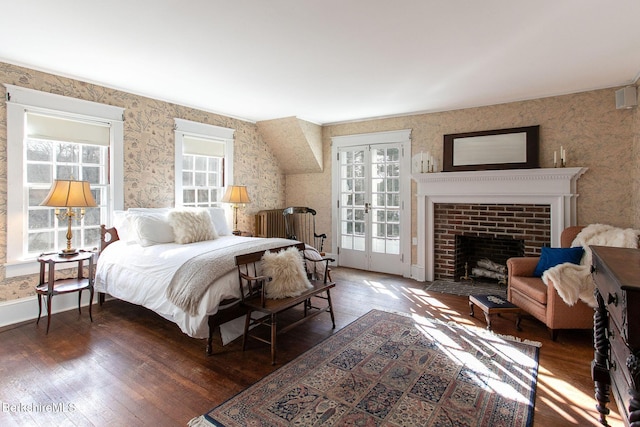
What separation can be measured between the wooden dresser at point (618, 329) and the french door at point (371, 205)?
3.41 m

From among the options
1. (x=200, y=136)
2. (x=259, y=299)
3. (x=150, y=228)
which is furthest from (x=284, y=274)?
(x=200, y=136)

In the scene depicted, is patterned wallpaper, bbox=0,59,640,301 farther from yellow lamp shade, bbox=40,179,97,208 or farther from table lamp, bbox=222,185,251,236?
table lamp, bbox=222,185,251,236

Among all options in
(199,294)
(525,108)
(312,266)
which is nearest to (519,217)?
(525,108)

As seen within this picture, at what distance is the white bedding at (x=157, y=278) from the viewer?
2.69m

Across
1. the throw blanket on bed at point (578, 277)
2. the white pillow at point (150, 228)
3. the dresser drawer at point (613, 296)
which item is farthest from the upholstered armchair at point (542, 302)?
the white pillow at point (150, 228)

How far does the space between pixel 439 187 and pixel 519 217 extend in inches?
42.5

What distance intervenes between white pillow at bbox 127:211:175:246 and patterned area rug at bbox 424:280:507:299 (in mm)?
3334

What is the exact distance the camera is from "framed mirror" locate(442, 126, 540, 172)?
4289mm

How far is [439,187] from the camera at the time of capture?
489cm

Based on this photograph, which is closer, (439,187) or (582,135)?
(582,135)

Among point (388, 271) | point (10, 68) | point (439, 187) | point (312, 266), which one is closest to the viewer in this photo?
point (10, 68)

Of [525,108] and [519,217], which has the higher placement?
[525,108]

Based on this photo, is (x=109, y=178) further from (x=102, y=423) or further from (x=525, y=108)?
(x=525, y=108)

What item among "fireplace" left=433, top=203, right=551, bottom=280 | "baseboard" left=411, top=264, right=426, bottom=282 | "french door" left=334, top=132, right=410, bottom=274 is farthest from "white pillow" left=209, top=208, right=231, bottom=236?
"fireplace" left=433, top=203, right=551, bottom=280
